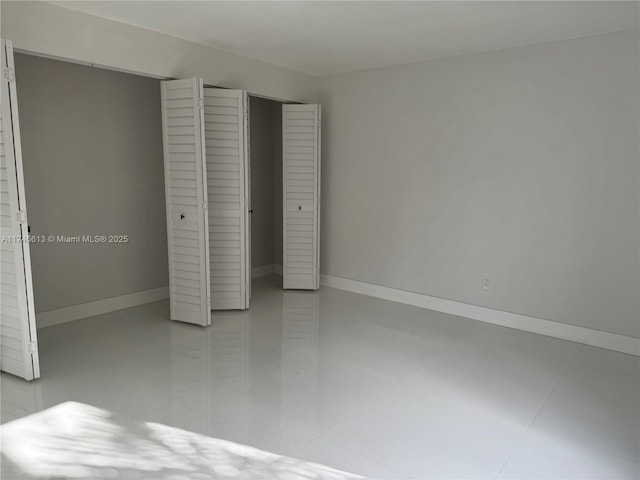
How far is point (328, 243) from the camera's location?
5.57 m

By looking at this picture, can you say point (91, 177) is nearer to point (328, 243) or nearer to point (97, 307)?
point (97, 307)

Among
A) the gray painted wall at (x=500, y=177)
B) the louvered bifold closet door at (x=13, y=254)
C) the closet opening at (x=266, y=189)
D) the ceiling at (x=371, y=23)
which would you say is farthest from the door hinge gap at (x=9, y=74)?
the gray painted wall at (x=500, y=177)

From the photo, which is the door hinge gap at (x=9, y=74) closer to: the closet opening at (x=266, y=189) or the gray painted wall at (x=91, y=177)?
the gray painted wall at (x=91, y=177)

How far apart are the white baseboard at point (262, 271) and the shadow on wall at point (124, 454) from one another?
133 inches

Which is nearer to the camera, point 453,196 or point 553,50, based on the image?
point 553,50

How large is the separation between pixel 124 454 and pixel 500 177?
3.65m

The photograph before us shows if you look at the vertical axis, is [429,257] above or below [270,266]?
above

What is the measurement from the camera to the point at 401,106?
4.75 meters

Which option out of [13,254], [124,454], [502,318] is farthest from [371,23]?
[124,454]

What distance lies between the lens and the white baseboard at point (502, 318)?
3.71 meters

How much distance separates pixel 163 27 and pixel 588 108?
3.49 m

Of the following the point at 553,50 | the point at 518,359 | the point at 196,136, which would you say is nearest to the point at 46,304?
the point at 196,136

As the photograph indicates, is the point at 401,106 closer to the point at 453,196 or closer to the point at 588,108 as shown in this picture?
the point at 453,196

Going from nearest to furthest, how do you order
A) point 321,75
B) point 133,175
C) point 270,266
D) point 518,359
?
point 518,359 < point 133,175 < point 321,75 < point 270,266
